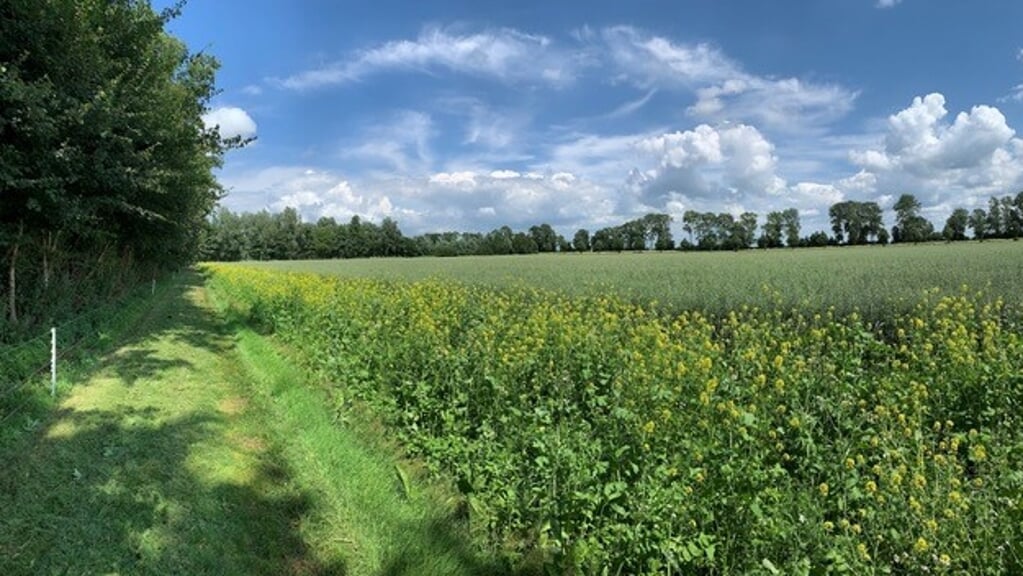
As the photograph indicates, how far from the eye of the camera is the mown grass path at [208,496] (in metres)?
4.41

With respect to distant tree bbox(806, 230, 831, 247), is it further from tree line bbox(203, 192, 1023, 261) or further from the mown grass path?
the mown grass path

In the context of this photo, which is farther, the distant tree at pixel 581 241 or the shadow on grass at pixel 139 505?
the distant tree at pixel 581 241

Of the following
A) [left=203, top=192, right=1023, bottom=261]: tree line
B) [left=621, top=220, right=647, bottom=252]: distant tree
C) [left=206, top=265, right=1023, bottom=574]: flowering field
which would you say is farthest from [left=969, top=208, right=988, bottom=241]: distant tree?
[left=206, top=265, right=1023, bottom=574]: flowering field

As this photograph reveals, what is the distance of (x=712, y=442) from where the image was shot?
3.99 meters

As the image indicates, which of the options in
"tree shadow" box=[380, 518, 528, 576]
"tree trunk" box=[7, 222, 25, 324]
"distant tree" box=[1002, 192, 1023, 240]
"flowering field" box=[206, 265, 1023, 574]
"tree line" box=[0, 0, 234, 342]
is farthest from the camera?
"distant tree" box=[1002, 192, 1023, 240]

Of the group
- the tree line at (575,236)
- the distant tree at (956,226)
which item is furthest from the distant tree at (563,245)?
the distant tree at (956,226)

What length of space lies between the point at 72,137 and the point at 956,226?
81340 mm

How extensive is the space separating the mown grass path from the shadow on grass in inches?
0.5

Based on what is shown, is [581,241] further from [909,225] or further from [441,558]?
[441,558]

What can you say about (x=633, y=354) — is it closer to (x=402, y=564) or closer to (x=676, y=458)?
(x=676, y=458)

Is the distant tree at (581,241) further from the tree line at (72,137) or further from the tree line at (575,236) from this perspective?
the tree line at (72,137)

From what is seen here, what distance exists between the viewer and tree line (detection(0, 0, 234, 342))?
1025 centimetres

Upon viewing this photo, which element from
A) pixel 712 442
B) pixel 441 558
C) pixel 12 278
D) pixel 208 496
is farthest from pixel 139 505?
pixel 12 278

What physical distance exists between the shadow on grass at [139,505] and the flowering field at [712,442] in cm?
147
